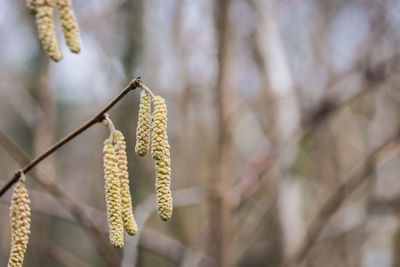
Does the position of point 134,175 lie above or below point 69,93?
below

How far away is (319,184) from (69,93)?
4013 millimetres

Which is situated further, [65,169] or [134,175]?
[65,169]

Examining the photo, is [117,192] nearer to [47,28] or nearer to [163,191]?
[163,191]

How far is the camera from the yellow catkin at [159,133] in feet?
2.38

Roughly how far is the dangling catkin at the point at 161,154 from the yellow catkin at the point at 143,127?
0.02m

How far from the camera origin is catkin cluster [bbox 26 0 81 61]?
764 mm

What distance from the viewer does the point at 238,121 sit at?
3.25m

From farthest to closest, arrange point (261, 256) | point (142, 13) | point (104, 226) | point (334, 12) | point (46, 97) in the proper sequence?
point (334, 12) < point (261, 256) < point (142, 13) < point (104, 226) < point (46, 97)

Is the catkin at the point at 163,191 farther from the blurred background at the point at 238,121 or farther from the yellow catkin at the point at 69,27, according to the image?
the blurred background at the point at 238,121

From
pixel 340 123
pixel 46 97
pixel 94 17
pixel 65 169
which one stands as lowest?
pixel 46 97

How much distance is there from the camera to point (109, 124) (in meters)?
0.78

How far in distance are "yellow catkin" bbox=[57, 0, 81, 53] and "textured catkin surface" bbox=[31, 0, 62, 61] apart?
2 centimetres

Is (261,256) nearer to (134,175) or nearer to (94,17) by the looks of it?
(134,175)

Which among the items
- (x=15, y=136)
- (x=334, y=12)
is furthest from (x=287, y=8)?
(x=15, y=136)
